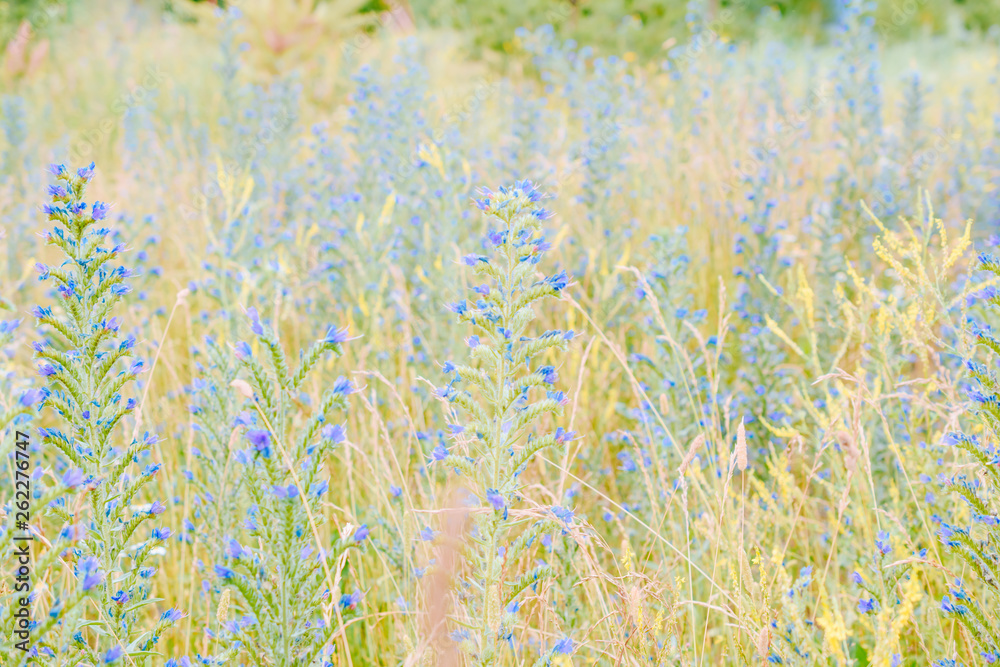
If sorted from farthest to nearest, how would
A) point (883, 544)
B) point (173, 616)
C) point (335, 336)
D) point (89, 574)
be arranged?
point (883, 544), point (173, 616), point (335, 336), point (89, 574)

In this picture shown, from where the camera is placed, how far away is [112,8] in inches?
640

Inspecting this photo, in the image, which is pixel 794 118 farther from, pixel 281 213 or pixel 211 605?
pixel 211 605

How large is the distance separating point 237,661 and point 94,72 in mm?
10163

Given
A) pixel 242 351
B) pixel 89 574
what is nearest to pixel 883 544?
pixel 242 351

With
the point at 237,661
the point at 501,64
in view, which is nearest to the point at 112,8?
the point at 501,64

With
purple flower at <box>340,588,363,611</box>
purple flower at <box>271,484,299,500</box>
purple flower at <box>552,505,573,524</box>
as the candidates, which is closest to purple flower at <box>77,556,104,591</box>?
purple flower at <box>271,484,299,500</box>

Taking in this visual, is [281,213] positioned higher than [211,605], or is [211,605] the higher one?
[281,213]

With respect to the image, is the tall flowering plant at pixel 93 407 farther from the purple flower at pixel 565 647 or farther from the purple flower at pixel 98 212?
the purple flower at pixel 565 647

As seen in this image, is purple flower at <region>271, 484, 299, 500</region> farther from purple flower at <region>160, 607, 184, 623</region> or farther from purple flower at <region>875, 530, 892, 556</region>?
purple flower at <region>875, 530, 892, 556</region>

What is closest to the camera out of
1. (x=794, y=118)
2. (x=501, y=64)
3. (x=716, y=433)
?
(x=716, y=433)

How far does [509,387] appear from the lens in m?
1.49

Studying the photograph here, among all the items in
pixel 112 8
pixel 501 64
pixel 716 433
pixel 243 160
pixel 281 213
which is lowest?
pixel 716 433

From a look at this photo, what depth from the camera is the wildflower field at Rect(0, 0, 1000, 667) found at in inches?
57.5

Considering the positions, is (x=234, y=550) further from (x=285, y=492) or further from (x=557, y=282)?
(x=557, y=282)
